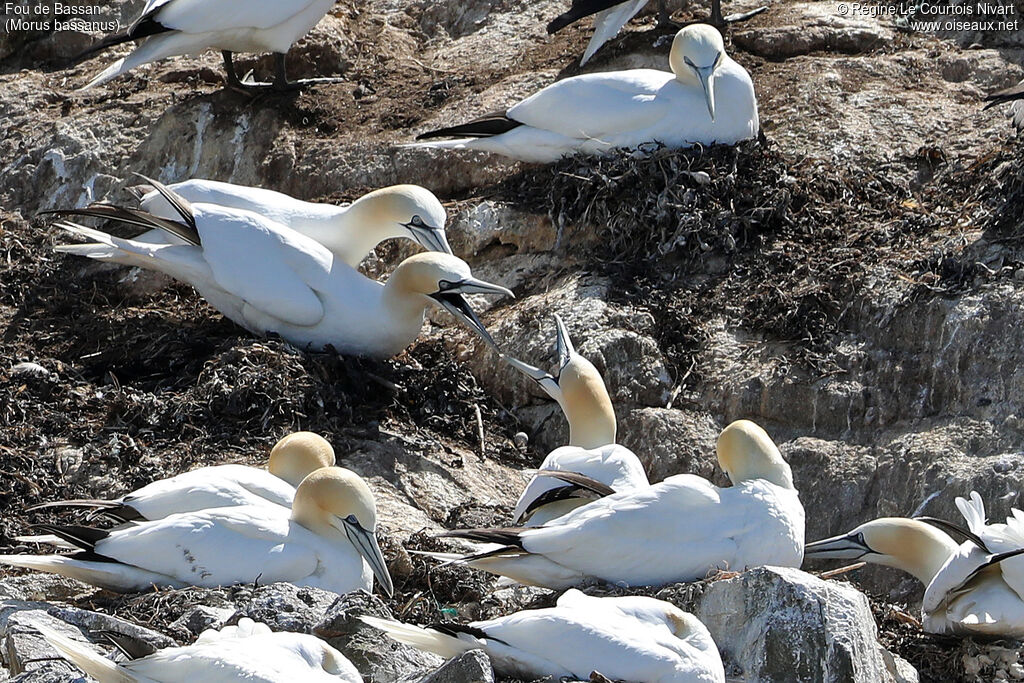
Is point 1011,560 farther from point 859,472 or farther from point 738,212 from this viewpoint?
point 738,212

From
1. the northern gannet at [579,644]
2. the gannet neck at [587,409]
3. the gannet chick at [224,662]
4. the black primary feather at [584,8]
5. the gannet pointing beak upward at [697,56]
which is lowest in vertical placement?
the gannet neck at [587,409]

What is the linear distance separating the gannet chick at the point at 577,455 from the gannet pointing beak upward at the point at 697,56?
1.86 m

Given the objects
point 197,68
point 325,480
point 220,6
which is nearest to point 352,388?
point 325,480

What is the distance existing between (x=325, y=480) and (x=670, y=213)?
3.15 m

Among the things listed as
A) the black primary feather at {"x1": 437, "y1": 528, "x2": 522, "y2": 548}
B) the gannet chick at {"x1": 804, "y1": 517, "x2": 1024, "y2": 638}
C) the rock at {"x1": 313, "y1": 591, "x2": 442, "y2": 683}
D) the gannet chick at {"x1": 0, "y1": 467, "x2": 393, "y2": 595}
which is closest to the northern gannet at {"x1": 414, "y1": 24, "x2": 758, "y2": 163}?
the gannet chick at {"x1": 804, "y1": 517, "x2": 1024, "y2": 638}

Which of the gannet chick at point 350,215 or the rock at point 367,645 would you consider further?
the gannet chick at point 350,215

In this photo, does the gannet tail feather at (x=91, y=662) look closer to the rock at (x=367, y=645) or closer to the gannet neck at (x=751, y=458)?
the rock at (x=367, y=645)

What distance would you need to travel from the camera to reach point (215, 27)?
948 cm

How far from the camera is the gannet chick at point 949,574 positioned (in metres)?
5.93

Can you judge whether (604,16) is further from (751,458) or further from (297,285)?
(751,458)

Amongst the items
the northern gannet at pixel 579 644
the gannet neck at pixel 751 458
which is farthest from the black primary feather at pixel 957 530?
the northern gannet at pixel 579 644

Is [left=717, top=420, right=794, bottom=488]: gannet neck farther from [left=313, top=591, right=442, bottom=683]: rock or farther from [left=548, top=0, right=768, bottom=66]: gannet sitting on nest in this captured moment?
[left=548, top=0, right=768, bottom=66]: gannet sitting on nest

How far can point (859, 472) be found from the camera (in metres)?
7.61

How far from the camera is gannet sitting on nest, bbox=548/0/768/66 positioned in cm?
974
